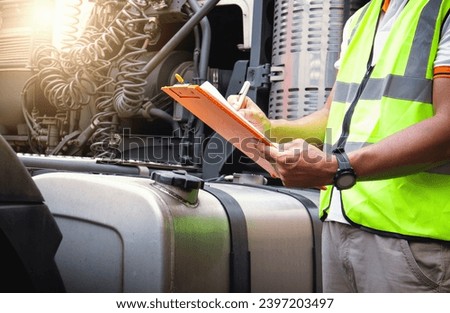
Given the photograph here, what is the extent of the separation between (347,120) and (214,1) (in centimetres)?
178

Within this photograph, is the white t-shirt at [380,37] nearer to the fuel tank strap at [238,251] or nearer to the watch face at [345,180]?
the watch face at [345,180]

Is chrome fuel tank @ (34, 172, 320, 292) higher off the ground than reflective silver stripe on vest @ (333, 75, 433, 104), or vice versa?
reflective silver stripe on vest @ (333, 75, 433, 104)

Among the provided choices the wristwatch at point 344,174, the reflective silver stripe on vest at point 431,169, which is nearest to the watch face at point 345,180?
the wristwatch at point 344,174

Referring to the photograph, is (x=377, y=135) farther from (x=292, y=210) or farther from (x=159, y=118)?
(x=159, y=118)

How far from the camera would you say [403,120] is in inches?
50.5

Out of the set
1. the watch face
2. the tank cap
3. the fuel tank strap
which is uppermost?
the watch face

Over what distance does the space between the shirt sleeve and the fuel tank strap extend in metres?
0.64

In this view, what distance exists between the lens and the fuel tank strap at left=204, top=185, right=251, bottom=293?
5.34ft

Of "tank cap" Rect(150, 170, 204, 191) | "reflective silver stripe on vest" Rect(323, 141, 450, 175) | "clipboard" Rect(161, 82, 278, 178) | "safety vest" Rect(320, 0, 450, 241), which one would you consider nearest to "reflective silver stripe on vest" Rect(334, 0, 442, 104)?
"safety vest" Rect(320, 0, 450, 241)

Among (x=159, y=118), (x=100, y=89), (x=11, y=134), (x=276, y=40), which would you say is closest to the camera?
(x=276, y=40)

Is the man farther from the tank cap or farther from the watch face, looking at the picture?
the tank cap

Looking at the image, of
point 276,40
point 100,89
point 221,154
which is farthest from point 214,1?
point 100,89

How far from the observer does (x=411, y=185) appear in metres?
1.29

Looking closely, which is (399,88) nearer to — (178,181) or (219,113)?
(219,113)
